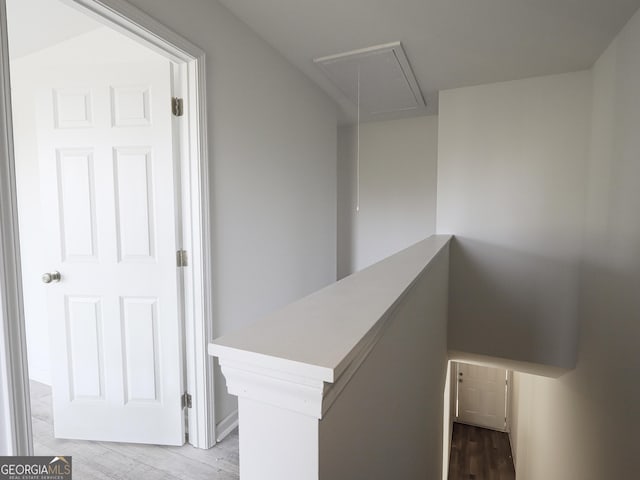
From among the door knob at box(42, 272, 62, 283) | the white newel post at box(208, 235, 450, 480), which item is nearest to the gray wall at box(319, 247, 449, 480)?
the white newel post at box(208, 235, 450, 480)

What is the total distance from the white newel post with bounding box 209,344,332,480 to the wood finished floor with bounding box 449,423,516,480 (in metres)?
6.42

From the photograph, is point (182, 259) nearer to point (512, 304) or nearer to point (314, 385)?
point (314, 385)

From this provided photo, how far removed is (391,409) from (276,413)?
649 millimetres

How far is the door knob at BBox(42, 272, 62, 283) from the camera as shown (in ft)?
6.06

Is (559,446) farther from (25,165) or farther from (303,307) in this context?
(25,165)

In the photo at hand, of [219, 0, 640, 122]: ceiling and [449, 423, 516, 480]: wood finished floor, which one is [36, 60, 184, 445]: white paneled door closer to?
[219, 0, 640, 122]: ceiling

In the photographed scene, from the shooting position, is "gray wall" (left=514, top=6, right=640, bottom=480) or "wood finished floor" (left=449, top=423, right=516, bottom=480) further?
"wood finished floor" (left=449, top=423, right=516, bottom=480)

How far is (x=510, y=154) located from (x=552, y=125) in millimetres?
375

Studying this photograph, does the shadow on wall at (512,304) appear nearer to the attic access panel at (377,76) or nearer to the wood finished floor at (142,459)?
the attic access panel at (377,76)

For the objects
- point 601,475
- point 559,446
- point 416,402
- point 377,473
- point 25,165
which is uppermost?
point 25,165

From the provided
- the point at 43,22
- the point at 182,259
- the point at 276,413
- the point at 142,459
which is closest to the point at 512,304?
the point at 182,259

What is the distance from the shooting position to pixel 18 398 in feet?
3.75

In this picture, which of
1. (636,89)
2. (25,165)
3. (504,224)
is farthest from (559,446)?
(25,165)

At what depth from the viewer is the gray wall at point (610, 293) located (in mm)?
2020
